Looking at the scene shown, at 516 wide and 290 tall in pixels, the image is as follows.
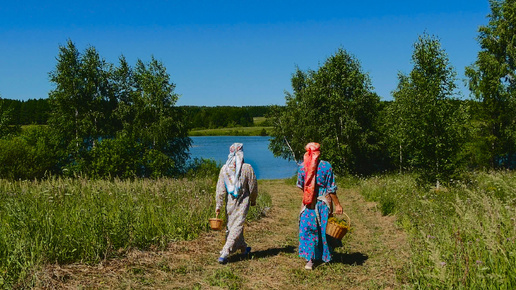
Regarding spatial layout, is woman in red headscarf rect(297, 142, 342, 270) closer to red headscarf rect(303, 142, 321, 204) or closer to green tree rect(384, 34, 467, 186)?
red headscarf rect(303, 142, 321, 204)

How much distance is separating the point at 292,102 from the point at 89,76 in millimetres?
19328

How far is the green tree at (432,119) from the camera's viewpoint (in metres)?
14.8

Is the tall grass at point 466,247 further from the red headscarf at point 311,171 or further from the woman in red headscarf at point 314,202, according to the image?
the red headscarf at point 311,171

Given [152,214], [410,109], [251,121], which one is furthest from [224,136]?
[152,214]

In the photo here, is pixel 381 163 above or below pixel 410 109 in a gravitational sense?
below

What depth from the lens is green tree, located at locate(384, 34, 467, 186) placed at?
48.6 feet

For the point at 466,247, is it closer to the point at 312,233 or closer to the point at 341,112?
the point at 312,233

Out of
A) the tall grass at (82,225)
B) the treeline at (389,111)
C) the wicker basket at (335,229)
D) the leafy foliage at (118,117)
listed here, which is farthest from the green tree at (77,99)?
the wicker basket at (335,229)

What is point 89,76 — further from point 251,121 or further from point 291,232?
point 251,121

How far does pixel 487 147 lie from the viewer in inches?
1064

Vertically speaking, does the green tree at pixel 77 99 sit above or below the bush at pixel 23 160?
above

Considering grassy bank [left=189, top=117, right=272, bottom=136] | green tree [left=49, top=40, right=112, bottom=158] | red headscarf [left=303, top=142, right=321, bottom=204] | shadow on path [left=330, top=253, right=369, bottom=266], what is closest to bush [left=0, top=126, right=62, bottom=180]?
green tree [left=49, top=40, right=112, bottom=158]

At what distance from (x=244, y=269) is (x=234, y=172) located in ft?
5.78

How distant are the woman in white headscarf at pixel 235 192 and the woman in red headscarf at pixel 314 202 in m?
1.12
